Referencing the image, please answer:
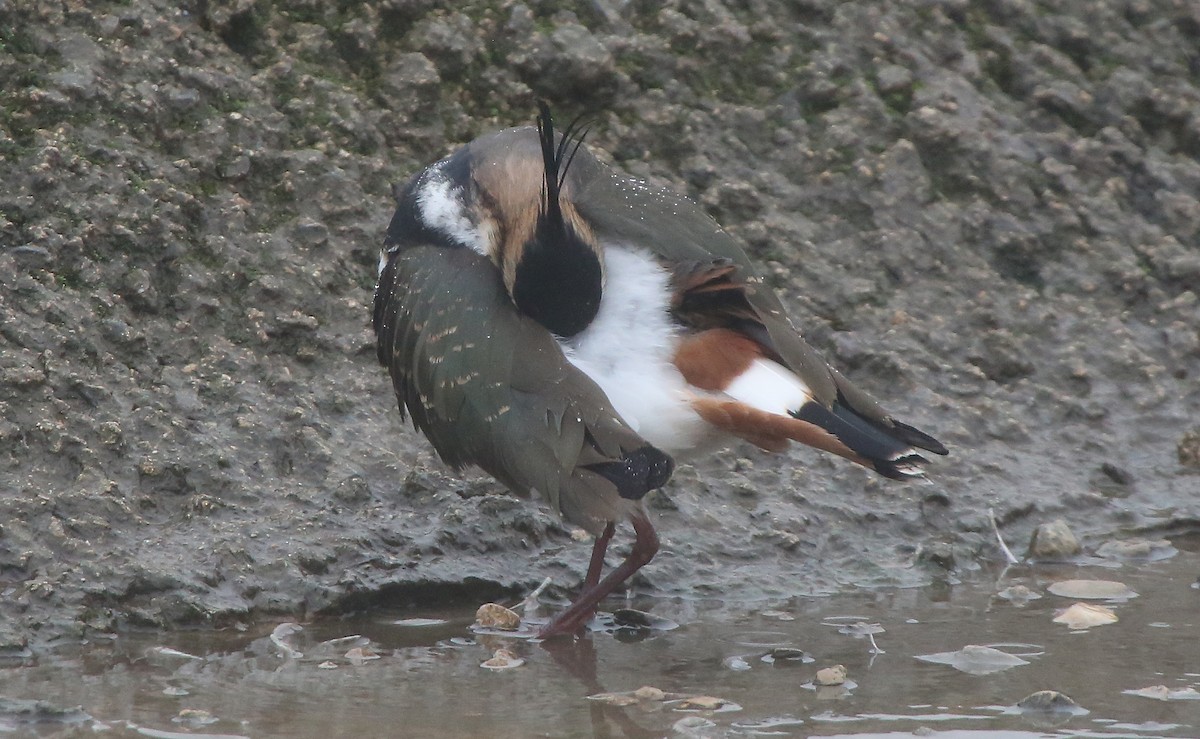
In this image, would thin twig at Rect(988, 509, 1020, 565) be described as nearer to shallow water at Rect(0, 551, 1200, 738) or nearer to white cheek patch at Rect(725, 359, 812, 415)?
shallow water at Rect(0, 551, 1200, 738)

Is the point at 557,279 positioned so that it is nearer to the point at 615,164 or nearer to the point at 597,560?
the point at 597,560

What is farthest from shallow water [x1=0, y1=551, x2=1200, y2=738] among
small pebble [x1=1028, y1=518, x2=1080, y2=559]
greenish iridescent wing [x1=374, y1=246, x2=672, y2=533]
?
greenish iridescent wing [x1=374, y1=246, x2=672, y2=533]

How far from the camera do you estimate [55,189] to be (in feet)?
14.0

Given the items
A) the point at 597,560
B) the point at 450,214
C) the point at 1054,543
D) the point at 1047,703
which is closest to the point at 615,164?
the point at 450,214

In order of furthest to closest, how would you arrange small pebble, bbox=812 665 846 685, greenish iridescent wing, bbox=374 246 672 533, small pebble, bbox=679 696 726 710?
greenish iridescent wing, bbox=374 246 672 533, small pebble, bbox=812 665 846 685, small pebble, bbox=679 696 726 710

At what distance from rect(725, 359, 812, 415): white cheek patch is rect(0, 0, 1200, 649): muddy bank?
2.35 feet

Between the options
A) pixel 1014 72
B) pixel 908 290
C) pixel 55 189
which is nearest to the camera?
pixel 55 189

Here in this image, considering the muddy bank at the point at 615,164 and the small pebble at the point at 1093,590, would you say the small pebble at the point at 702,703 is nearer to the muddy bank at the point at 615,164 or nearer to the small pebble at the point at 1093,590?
the muddy bank at the point at 615,164

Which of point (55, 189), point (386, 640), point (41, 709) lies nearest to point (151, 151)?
point (55, 189)

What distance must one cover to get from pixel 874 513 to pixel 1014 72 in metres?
1.89

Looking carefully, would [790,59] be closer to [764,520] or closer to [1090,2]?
[1090,2]

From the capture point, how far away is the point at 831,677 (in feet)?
11.1

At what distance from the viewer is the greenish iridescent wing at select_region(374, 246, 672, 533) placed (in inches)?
138

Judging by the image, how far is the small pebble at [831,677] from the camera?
339cm
